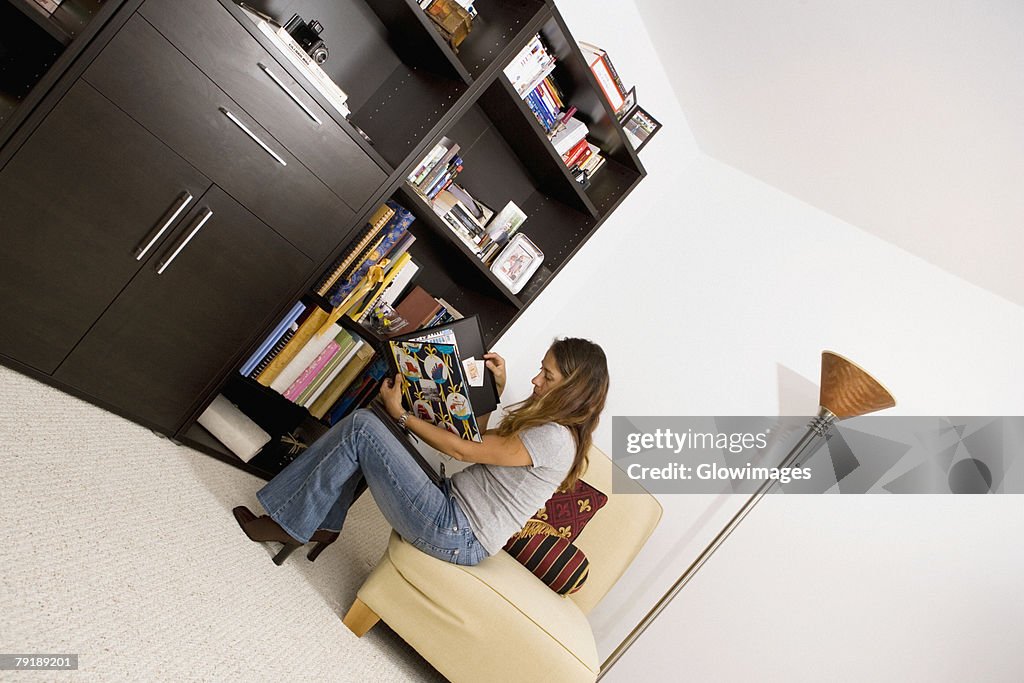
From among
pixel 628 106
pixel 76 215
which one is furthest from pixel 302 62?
pixel 628 106

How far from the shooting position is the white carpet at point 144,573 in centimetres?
143

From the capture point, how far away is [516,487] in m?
2.04

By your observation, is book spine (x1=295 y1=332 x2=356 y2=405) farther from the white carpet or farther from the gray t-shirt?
the gray t-shirt

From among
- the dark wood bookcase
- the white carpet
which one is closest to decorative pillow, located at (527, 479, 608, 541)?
the white carpet

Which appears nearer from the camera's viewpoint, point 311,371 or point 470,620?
point 470,620

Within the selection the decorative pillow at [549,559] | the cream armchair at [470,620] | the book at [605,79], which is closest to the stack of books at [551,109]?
the book at [605,79]

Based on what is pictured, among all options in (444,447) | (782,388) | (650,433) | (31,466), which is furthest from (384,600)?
(782,388)

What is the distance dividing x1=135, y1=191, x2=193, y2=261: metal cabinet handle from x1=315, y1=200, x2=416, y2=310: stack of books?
528 mm

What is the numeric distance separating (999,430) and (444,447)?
5.84ft

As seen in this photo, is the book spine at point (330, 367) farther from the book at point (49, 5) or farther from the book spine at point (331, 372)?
the book at point (49, 5)

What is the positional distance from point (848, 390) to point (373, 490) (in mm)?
1587

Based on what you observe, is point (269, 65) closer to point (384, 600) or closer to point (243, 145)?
point (243, 145)

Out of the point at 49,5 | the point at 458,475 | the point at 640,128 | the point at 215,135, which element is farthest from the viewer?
the point at 640,128

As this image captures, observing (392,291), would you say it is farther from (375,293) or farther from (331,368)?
(331,368)
